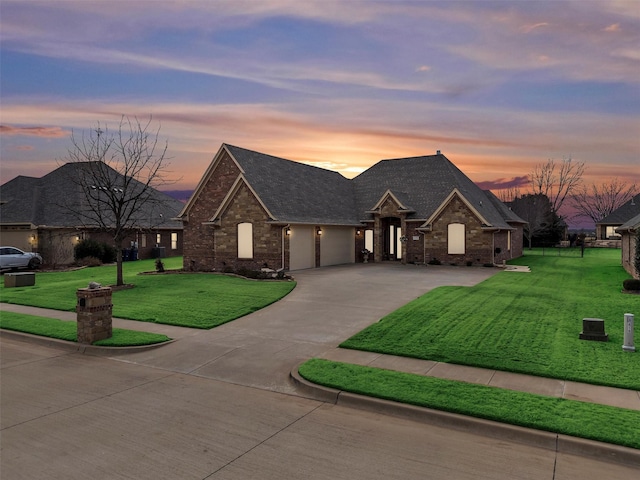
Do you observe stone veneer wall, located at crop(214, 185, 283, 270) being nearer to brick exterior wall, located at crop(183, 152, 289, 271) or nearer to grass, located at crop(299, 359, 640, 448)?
brick exterior wall, located at crop(183, 152, 289, 271)

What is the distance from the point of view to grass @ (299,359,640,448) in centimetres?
561

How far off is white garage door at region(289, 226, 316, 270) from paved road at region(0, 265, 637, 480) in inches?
595

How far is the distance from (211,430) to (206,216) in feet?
76.2

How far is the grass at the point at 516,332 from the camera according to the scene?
8.25 meters

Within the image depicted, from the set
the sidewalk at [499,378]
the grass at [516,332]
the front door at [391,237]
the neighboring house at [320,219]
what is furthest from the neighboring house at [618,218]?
the sidewalk at [499,378]

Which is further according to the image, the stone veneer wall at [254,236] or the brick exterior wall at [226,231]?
the brick exterior wall at [226,231]

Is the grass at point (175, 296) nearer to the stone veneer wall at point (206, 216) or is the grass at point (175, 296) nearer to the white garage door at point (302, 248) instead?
the stone veneer wall at point (206, 216)

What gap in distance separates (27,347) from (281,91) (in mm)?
18296

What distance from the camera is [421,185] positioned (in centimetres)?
3338

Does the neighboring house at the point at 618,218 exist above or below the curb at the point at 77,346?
above

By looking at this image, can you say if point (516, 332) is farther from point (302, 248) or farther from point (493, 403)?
point (302, 248)

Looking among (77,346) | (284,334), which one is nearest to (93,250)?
(77,346)

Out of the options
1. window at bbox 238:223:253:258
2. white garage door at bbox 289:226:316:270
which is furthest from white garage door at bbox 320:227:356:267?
window at bbox 238:223:253:258

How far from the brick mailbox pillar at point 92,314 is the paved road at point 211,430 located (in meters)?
0.72
